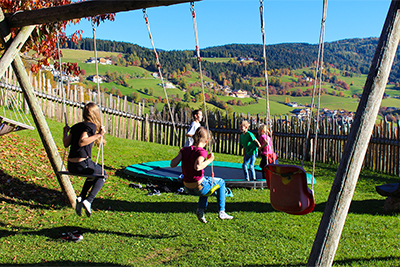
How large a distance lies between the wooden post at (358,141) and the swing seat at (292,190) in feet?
1.80

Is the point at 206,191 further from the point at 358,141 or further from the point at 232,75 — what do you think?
the point at 232,75

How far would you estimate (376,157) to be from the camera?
10.8m

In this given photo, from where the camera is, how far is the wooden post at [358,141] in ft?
9.10

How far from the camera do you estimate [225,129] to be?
47.5 ft

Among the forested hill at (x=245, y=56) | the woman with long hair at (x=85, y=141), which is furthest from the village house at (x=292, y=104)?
the woman with long hair at (x=85, y=141)

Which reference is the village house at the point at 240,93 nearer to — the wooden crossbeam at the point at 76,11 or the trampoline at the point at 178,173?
the trampoline at the point at 178,173

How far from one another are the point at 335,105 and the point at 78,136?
66.4 metres

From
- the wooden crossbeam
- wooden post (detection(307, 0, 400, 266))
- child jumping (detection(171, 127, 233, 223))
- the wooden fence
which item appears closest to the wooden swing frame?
wooden post (detection(307, 0, 400, 266))

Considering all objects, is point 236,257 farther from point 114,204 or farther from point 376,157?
point 376,157

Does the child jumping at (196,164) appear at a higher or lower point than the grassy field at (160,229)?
higher

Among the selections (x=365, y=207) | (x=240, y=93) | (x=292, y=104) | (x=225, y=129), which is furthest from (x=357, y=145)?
(x=240, y=93)

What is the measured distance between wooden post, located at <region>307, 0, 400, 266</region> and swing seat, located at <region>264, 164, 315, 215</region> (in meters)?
0.55

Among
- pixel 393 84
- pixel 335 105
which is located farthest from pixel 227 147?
pixel 393 84

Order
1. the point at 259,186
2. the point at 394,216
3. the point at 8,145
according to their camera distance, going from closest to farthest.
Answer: the point at 394,216 → the point at 259,186 → the point at 8,145
